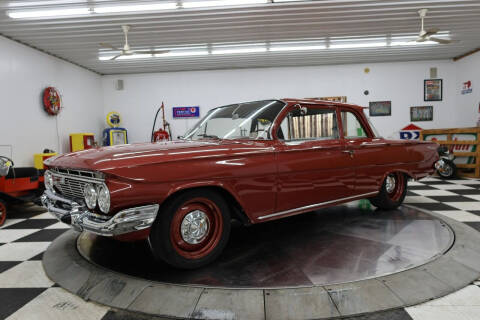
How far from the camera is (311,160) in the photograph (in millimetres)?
2693

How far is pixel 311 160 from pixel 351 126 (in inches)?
35.5

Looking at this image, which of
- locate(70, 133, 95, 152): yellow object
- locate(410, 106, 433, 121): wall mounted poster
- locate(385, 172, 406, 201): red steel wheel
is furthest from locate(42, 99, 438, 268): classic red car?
locate(410, 106, 433, 121): wall mounted poster

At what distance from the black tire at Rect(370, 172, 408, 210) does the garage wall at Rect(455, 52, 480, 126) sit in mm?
6464

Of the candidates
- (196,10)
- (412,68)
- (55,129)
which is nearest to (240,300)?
(196,10)

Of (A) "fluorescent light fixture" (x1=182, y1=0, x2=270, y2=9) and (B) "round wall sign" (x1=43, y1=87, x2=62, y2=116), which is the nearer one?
(A) "fluorescent light fixture" (x1=182, y1=0, x2=270, y2=9)

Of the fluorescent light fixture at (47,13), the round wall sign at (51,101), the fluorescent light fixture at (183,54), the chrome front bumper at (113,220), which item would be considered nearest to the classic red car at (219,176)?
the chrome front bumper at (113,220)

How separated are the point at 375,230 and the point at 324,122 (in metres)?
1.14

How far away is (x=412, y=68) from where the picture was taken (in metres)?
9.25

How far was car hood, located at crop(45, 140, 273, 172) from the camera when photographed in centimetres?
192

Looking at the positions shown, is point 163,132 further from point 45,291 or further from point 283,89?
point 45,291

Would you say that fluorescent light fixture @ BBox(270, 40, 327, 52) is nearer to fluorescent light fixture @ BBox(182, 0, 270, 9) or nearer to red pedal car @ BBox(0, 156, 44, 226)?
fluorescent light fixture @ BBox(182, 0, 270, 9)

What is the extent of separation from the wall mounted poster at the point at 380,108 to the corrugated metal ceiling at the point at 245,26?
5.23 feet

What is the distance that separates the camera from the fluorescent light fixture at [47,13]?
5129 mm

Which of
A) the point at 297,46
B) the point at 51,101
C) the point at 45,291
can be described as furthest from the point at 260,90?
the point at 45,291
